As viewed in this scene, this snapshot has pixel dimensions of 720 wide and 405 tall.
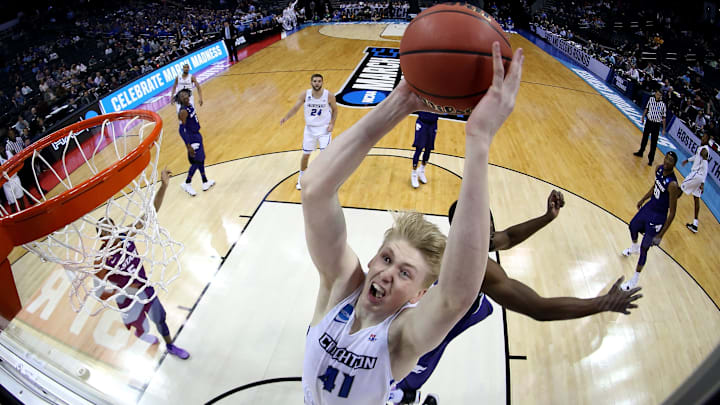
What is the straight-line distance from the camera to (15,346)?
5.07 ft

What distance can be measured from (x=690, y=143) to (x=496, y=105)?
8538mm

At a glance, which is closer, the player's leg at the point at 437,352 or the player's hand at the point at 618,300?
the player's hand at the point at 618,300

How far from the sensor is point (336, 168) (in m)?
1.17

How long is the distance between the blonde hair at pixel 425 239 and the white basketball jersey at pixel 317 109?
A: 4.24 meters

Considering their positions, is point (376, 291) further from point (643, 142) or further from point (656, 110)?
point (643, 142)

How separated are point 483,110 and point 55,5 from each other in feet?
53.5

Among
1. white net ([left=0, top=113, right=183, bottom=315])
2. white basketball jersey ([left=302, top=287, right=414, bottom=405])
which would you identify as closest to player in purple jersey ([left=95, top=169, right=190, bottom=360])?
white net ([left=0, top=113, right=183, bottom=315])

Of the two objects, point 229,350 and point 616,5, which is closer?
point 229,350

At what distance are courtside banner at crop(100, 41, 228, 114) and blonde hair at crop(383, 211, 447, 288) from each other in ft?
27.6

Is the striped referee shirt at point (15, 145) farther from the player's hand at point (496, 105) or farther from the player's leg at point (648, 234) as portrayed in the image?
the player's leg at point (648, 234)

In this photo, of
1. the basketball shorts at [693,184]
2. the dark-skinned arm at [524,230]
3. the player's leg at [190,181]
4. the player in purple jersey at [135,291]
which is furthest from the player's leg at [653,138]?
the player in purple jersey at [135,291]

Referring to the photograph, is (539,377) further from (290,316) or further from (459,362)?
(290,316)

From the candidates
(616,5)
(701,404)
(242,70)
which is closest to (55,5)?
(242,70)

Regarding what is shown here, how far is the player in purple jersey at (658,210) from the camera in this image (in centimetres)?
378
